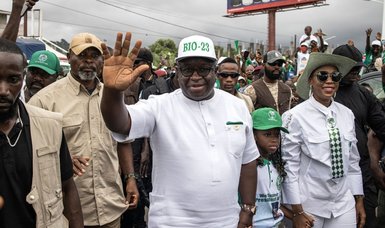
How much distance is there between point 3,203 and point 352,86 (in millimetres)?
3422

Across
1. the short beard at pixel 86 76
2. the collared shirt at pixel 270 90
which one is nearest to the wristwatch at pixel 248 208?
the short beard at pixel 86 76

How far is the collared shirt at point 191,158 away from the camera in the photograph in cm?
261

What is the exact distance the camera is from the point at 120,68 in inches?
90.7

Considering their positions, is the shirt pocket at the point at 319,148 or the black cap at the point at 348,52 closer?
the shirt pocket at the point at 319,148

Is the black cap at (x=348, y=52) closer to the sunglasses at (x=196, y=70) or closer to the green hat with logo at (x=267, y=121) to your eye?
the green hat with logo at (x=267, y=121)

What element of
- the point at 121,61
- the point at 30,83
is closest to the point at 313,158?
the point at 121,61

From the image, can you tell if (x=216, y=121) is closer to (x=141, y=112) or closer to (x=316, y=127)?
(x=141, y=112)

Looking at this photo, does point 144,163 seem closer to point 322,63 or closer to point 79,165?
point 79,165

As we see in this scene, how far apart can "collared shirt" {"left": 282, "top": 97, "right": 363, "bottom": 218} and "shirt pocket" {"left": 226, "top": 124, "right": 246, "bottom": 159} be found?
105 centimetres

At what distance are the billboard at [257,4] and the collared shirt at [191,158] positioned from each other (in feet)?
129

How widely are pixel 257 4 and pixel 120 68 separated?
4448 centimetres

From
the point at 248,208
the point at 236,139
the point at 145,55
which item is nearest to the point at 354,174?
the point at 248,208

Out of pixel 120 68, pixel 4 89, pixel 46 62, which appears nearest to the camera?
pixel 4 89

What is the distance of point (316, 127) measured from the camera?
12.1 feet
